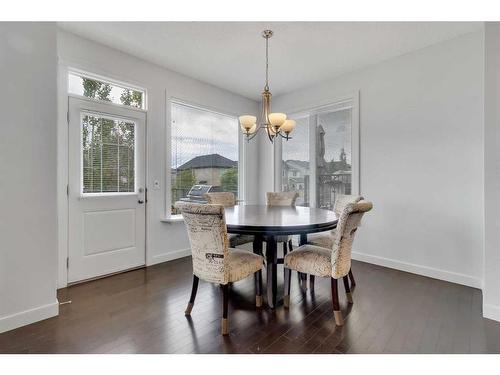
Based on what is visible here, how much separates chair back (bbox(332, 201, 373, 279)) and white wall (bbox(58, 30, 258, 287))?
2459 millimetres

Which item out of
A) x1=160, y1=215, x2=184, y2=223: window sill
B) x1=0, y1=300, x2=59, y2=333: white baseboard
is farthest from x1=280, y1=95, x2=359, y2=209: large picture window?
x1=0, y1=300, x2=59, y2=333: white baseboard

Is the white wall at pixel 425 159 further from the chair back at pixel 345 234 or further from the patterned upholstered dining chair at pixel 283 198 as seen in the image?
the chair back at pixel 345 234

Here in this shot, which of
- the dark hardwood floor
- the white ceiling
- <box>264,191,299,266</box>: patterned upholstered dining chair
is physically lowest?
the dark hardwood floor

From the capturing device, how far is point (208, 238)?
1942 mm

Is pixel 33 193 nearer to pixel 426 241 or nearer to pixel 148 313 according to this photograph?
pixel 148 313

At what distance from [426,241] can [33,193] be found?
4.01m

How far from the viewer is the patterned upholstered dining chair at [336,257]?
1975mm

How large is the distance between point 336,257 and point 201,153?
2834mm

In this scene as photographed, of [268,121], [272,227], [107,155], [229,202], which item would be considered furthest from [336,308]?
[107,155]

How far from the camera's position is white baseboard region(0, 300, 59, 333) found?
193cm

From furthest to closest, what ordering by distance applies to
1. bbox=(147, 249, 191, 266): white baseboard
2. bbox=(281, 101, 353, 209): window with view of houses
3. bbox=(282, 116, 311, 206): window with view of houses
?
bbox=(282, 116, 311, 206): window with view of houses
bbox=(281, 101, 353, 209): window with view of houses
bbox=(147, 249, 191, 266): white baseboard

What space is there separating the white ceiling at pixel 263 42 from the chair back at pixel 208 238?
1937mm

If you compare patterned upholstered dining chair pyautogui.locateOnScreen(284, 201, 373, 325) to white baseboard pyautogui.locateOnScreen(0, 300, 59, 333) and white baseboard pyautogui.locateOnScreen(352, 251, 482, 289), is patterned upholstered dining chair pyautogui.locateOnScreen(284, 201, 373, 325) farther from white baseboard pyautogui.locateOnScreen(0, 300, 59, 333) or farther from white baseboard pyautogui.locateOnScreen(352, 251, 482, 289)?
white baseboard pyautogui.locateOnScreen(0, 300, 59, 333)
